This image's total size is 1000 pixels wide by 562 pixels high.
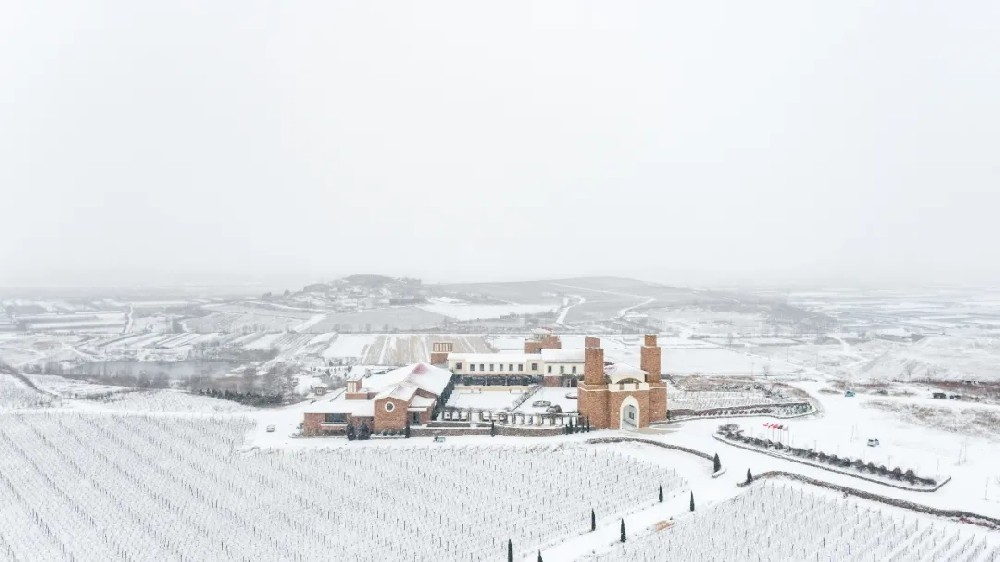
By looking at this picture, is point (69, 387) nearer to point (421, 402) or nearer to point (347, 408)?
point (347, 408)

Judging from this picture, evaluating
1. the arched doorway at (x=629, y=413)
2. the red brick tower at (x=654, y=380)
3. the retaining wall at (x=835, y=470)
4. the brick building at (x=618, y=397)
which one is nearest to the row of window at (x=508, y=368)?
the red brick tower at (x=654, y=380)

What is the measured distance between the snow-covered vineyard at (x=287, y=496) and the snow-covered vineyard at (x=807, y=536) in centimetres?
249

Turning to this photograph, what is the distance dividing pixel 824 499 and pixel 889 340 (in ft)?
219

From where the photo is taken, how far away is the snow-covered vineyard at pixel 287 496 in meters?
20.6

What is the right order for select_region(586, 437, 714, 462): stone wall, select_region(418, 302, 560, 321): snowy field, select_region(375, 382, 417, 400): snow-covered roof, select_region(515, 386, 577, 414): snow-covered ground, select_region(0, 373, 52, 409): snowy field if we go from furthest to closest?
1. select_region(418, 302, 560, 321): snowy field
2. select_region(0, 373, 52, 409): snowy field
3. select_region(515, 386, 577, 414): snow-covered ground
4. select_region(375, 382, 417, 400): snow-covered roof
5. select_region(586, 437, 714, 462): stone wall

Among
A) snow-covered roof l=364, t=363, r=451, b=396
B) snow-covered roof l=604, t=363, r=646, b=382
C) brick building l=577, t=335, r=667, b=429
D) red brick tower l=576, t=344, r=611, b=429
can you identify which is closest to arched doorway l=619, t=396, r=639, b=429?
brick building l=577, t=335, r=667, b=429

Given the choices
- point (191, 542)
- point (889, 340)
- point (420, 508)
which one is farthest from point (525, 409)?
point (889, 340)

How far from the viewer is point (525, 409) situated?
3662 centimetres

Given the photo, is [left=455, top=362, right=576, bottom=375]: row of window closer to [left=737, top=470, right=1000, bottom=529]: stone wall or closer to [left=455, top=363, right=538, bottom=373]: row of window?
[left=455, top=363, right=538, bottom=373]: row of window

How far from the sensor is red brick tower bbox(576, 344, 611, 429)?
32906 millimetres

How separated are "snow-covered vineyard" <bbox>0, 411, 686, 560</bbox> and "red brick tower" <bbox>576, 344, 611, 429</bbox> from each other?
10.2ft

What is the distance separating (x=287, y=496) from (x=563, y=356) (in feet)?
74.3

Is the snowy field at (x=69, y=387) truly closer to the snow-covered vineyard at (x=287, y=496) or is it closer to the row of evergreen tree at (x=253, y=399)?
the row of evergreen tree at (x=253, y=399)

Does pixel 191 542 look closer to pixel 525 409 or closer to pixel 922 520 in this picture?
pixel 525 409
